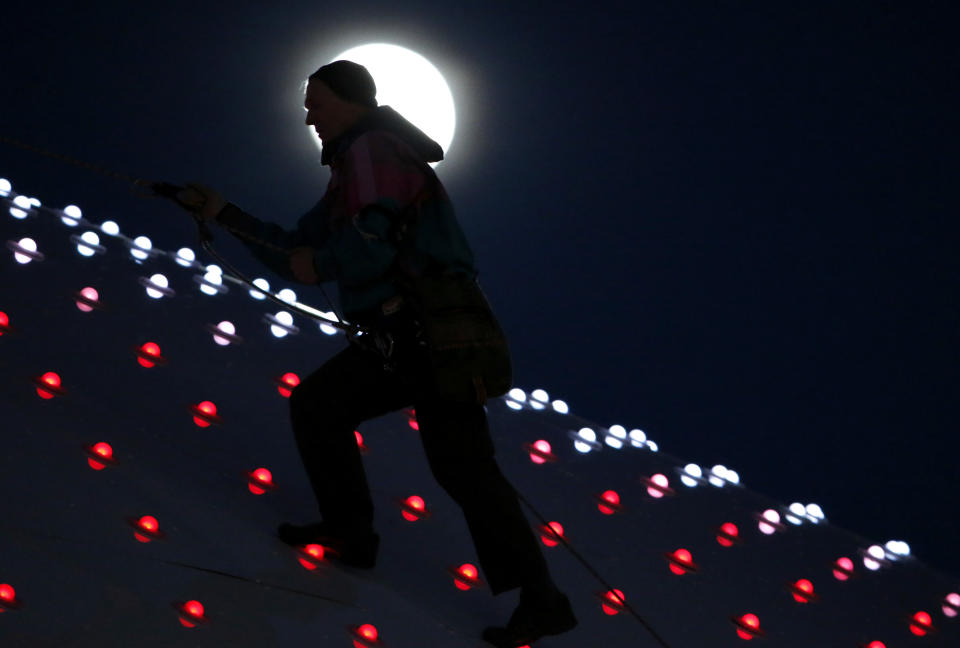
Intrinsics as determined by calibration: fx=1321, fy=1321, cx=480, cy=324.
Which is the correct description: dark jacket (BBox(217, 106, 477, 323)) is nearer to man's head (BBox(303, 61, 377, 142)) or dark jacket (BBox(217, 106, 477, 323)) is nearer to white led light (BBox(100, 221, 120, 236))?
man's head (BBox(303, 61, 377, 142))

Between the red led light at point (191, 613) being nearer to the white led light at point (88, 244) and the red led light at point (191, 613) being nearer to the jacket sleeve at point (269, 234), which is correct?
the jacket sleeve at point (269, 234)

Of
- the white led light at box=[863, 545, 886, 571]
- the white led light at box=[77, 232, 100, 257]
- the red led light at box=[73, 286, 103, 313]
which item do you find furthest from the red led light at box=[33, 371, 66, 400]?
the white led light at box=[863, 545, 886, 571]

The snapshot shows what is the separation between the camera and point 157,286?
4785 millimetres

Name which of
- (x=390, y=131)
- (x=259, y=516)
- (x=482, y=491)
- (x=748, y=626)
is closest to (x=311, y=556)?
(x=259, y=516)

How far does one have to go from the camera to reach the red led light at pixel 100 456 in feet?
10.1

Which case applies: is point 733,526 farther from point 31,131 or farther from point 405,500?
point 31,131

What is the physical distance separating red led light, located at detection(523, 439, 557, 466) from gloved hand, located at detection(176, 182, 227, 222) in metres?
1.76

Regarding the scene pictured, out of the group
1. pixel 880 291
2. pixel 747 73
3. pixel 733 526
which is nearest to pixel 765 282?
pixel 880 291

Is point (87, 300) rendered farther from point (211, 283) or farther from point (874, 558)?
point (874, 558)

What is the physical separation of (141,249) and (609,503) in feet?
7.36

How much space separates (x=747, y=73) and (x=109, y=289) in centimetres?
298

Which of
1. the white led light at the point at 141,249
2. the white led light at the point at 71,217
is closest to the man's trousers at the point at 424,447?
the white led light at the point at 141,249

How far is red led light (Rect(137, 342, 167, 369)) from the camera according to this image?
13.0 feet

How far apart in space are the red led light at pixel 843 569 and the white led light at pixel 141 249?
112 inches
